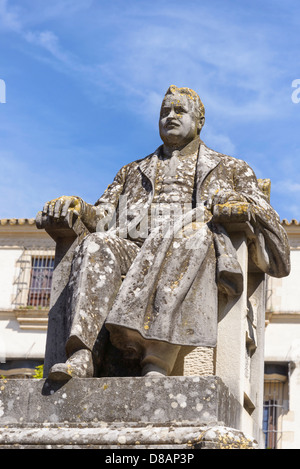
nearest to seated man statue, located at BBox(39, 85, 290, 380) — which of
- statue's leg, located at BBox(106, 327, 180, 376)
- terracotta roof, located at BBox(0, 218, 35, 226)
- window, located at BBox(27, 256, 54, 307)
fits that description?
statue's leg, located at BBox(106, 327, 180, 376)

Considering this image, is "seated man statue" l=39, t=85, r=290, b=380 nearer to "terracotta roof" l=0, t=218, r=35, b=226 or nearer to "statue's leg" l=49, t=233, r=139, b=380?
"statue's leg" l=49, t=233, r=139, b=380

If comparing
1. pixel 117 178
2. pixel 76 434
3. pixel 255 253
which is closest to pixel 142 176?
pixel 117 178

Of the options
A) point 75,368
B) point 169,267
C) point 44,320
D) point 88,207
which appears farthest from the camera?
point 44,320

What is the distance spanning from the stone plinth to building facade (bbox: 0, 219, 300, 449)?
2021 centimetres

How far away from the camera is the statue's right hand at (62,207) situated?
7125 millimetres

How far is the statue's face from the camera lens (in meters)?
7.67

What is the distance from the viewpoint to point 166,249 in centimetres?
656

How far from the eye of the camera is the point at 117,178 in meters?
7.99

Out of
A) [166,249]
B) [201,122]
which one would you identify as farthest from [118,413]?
[201,122]

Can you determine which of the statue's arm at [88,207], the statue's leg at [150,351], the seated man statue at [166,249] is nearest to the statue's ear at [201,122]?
the seated man statue at [166,249]

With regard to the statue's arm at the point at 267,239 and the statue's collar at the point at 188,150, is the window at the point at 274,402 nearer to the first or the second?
the statue's collar at the point at 188,150

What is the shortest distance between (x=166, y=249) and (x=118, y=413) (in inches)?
43.3

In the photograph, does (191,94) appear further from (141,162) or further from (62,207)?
(62,207)
